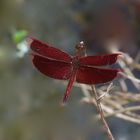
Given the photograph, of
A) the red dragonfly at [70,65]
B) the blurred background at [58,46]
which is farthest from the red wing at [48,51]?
the blurred background at [58,46]

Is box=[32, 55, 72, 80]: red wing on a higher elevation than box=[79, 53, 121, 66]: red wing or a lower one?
higher

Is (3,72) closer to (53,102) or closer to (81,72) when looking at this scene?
(53,102)

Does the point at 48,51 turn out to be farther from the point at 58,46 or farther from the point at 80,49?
the point at 58,46

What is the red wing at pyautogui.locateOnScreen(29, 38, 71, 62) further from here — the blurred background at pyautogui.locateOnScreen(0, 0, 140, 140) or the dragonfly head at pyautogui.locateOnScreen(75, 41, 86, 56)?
the blurred background at pyautogui.locateOnScreen(0, 0, 140, 140)

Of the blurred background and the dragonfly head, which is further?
the blurred background

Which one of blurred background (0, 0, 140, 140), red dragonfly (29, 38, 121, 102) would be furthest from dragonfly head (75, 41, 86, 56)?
blurred background (0, 0, 140, 140)

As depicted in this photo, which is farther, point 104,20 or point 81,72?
point 104,20

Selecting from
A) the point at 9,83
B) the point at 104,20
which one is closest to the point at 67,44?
the point at 104,20

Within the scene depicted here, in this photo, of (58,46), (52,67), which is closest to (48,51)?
(52,67)
